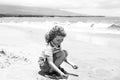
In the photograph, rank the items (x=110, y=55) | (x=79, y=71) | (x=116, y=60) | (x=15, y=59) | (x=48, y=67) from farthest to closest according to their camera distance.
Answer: (x=110, y=55) < (x=116, y=60) < (x=15, y=59) < (x=79, y=71) < (x=48, y=67)

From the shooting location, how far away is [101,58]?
8969mm

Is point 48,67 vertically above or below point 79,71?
above

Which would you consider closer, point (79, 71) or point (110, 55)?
point (79, 71)

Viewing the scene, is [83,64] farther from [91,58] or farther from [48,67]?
[48,67]

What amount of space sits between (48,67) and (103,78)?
1766 mm

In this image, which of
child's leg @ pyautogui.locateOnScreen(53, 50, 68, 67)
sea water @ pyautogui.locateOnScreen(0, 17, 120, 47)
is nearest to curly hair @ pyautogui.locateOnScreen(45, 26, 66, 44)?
child's leg @ pyautogui.locateOnScreen(53, 50, 68, 67)

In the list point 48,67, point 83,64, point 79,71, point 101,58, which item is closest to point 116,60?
point 101,58

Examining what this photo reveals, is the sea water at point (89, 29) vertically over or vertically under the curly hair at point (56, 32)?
under

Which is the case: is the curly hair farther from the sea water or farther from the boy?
the sea water

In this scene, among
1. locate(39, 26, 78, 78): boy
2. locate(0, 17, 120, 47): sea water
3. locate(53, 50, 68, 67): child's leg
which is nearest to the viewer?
locate(39, 26, 78, 78): boy

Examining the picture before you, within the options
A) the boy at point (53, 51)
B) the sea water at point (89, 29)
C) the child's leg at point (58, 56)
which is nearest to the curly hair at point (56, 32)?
the boy at point (53, 51)

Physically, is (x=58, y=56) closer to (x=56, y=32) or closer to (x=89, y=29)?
(x=56, y=32)

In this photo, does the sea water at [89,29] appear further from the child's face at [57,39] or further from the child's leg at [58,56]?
the child's face at [57,39]

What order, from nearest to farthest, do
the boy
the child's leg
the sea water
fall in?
the boy → the child's leg → the sea water
